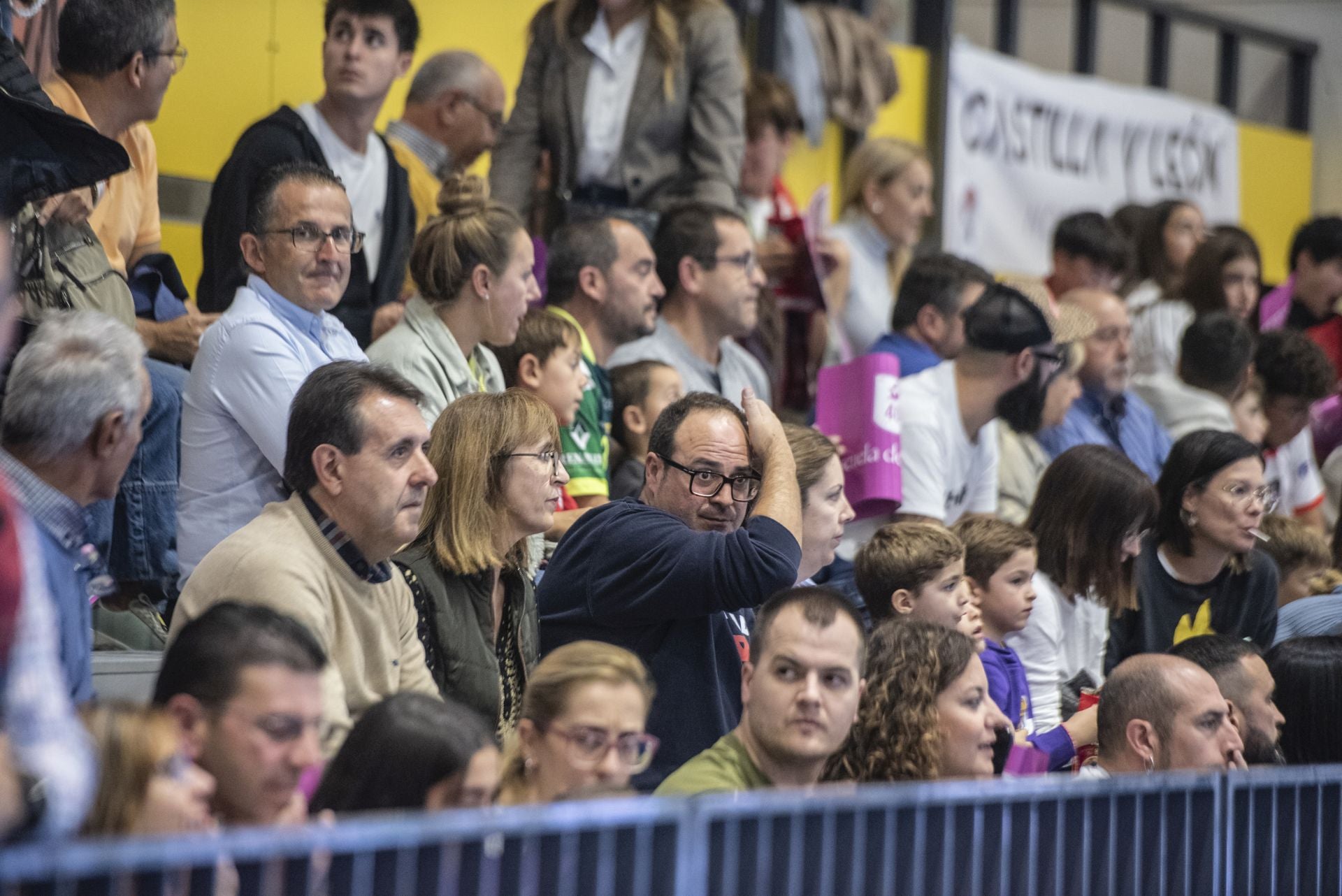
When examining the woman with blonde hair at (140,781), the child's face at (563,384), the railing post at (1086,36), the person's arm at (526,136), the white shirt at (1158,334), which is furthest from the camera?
the railing post at (1086,36)

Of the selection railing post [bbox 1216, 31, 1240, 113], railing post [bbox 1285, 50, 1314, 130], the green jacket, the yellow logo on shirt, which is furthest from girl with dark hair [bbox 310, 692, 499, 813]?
railing post [bbox 1285, 50, 1314, 130]

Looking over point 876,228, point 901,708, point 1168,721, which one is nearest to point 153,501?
point 901,708

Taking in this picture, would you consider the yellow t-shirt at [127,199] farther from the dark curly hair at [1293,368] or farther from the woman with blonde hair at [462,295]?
the dark curly hair at [1293,368]

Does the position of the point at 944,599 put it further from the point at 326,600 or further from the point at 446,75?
the point at 446,75

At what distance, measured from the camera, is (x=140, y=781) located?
93.0 inches

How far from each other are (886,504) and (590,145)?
1.85 metres

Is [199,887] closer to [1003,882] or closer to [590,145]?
[1003,882]

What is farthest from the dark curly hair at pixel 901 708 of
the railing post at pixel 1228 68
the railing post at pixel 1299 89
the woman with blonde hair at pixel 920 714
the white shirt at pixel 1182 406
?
the railing post at pixel 1299 89

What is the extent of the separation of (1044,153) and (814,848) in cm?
726

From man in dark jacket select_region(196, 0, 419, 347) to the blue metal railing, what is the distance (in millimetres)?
2814

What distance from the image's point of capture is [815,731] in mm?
3297

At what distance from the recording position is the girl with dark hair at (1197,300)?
7805 millimetres

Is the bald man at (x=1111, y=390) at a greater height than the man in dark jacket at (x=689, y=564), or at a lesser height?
greater

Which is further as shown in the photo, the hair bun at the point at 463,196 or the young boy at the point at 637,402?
Result: the young boy at the point at 637,402
